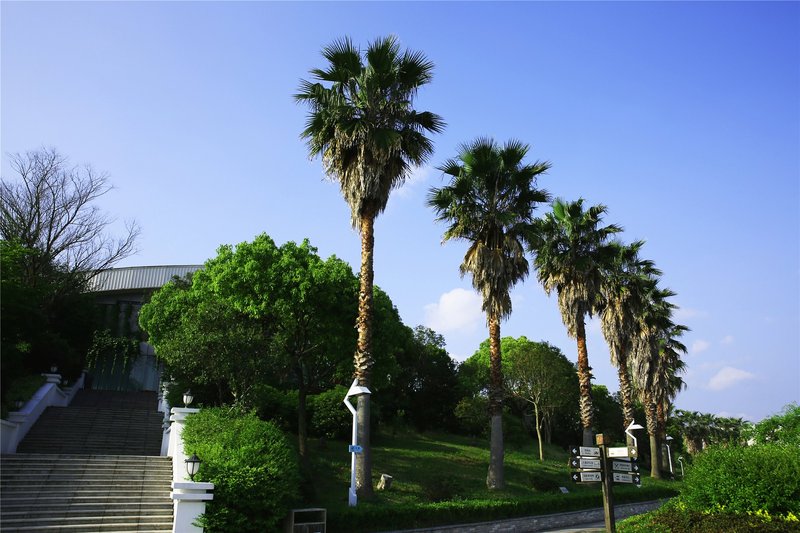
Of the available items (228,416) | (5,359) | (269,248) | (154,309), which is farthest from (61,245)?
(228,416)

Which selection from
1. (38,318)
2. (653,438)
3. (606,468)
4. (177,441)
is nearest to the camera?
(606,468)

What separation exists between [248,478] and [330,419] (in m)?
12.6

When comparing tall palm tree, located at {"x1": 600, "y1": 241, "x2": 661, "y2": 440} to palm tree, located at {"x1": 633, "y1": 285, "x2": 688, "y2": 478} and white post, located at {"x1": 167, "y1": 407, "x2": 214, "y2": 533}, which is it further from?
white post, located at {"x1": 167, "y1": 407, "x2": 214, "y2": 533}

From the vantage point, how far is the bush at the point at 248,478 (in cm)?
1289

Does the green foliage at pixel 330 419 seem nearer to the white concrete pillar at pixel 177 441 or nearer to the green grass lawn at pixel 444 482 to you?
the green grass lawn at pixel 444 482

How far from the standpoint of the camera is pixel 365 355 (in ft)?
60.1

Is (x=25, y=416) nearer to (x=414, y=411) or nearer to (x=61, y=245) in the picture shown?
(x=61, y=245)

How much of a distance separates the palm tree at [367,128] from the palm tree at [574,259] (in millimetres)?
10565

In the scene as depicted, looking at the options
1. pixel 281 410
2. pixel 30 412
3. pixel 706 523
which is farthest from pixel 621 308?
pixel 30 412

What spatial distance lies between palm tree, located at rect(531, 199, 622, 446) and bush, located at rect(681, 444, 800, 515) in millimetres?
13999

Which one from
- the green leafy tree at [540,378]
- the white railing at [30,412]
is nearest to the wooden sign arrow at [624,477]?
the white railing at [30,412]

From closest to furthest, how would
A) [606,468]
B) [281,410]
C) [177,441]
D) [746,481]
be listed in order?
[746,481] → [606,468] → [177,441] → [281,410]

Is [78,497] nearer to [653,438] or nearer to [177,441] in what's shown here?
[177,441]

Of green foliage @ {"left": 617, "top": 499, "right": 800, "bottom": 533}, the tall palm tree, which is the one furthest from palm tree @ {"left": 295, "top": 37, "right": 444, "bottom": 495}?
the tall palm tree
